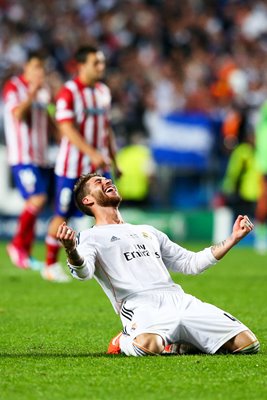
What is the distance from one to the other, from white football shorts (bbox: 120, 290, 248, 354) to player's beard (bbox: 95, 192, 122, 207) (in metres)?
0.60

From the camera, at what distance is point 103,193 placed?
662 cm

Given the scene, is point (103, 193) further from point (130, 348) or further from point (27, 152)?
point (27, 152)

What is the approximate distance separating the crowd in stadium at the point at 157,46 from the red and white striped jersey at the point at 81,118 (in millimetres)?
8813

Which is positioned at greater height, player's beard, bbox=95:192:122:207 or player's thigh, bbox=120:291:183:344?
player's beard, bbox=95:192:122:207

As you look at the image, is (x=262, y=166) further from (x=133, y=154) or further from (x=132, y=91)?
(x=132, y=91)

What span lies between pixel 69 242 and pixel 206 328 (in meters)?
0.96

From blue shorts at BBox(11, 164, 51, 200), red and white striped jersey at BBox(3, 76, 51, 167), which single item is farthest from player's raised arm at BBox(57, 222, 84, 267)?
red and white striped jersey at BBox(3, 76, 51, 167)

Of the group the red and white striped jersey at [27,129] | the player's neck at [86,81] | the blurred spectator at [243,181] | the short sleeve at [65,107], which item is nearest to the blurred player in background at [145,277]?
the short sleeve at [65,107]

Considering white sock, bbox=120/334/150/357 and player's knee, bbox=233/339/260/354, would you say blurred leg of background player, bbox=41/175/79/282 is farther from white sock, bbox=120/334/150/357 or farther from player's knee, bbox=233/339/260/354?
player's knee, bbox=233/339/260/354

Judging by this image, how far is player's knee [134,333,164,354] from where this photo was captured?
6.16m

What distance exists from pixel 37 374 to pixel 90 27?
1751 centimetres

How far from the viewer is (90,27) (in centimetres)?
2253

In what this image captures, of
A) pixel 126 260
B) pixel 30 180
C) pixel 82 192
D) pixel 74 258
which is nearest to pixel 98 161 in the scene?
pixel 30 180

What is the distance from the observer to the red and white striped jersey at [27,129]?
1301 centimetres
